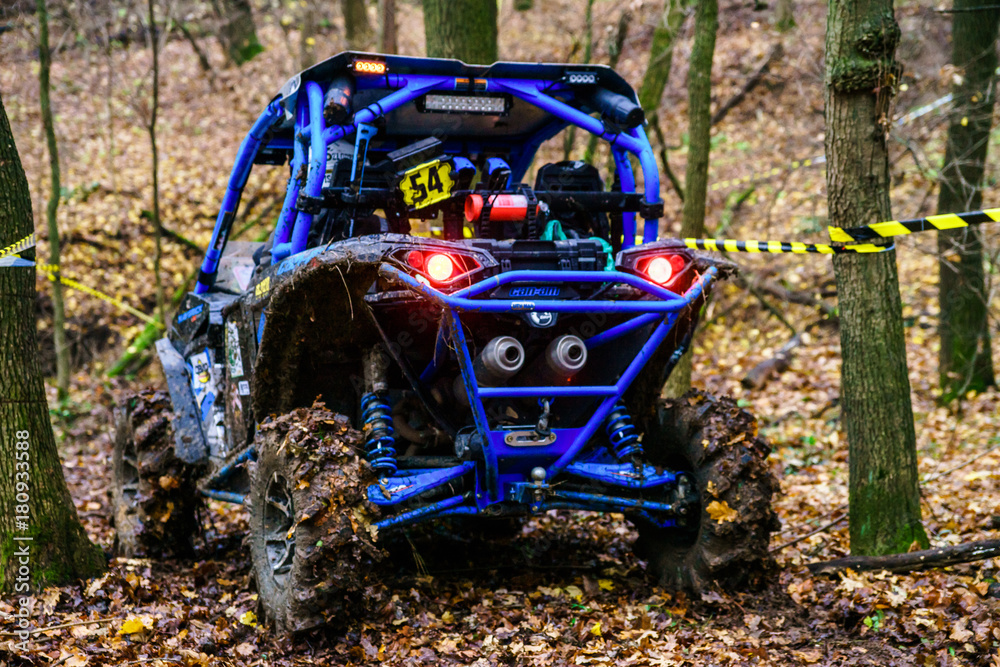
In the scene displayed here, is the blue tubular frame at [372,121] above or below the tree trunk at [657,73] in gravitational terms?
below

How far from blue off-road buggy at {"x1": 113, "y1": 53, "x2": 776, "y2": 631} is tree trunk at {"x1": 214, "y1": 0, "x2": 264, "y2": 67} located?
16170mm

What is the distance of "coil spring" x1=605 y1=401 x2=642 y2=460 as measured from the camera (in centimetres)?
507

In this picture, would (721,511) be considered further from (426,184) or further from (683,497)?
(426,184)

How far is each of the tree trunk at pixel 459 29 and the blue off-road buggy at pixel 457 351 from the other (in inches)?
112

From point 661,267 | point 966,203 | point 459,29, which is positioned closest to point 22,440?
point 661,267

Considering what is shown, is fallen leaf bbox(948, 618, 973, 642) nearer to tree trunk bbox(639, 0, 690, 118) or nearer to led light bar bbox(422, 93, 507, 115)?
led light bar bbox(422, 93, 507, 115)

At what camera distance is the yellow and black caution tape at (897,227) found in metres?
5.00

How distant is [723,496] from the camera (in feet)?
16.0

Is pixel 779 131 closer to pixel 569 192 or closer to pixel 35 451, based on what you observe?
pixel 569 192

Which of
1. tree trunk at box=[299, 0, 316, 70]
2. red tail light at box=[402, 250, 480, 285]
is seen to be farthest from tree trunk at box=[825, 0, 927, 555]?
tree trunk at box=[299, 0, 316, 70]

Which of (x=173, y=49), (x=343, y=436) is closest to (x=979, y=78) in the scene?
(x=343, y=436)

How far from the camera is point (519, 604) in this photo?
516cm

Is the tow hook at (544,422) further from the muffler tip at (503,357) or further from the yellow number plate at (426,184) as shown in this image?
the yellow number plate at (426,184)

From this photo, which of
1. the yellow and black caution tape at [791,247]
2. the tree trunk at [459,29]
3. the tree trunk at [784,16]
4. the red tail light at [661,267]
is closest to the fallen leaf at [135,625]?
the red tail light at [661,267]
